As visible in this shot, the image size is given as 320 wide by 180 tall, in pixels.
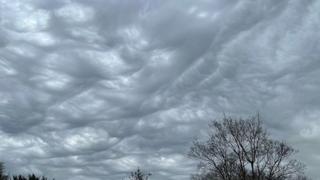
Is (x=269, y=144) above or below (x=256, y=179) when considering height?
above

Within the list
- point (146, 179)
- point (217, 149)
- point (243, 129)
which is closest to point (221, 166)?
point (217, 149)

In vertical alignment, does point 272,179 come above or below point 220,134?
below

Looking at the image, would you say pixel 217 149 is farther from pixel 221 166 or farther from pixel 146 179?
pixel 146 179

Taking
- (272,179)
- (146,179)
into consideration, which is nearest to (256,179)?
(272,179)

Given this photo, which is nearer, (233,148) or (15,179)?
(233,148)

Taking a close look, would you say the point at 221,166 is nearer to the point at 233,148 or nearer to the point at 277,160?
the point at 233,148

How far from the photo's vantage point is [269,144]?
54062mm

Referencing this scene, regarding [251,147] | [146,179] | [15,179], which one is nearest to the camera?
[251,147]

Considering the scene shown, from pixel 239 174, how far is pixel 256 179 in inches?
90.8

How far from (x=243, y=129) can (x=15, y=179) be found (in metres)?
91.5

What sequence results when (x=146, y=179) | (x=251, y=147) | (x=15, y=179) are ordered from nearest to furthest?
(x=251, y=147), (x=146, y=179), (x=15, y=179)

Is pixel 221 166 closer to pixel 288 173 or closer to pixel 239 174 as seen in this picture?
pixel 239 174

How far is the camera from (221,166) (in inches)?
2255

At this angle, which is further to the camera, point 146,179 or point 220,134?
point 146,179
